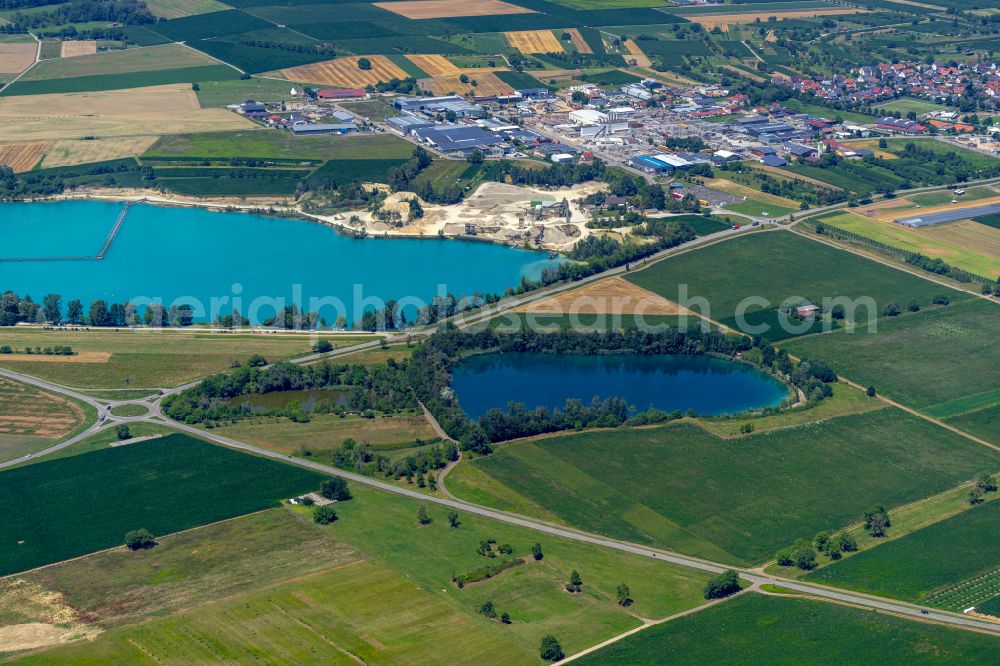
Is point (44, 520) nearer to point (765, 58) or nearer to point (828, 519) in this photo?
point (828, 519)

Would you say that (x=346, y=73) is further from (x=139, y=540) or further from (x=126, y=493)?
(x=139, y=540)

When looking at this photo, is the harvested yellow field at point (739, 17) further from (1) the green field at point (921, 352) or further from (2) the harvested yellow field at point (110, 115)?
(1) the green field at point (921, 352)

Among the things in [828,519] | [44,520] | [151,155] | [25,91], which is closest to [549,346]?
[828,519]

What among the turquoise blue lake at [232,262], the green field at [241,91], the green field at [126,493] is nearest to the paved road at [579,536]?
the green field at [126,493]

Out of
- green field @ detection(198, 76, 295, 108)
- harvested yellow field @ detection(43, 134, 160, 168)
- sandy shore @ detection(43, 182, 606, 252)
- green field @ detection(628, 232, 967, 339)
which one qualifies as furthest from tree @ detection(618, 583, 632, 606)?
green field @ detection(198, 76, 295, 108)

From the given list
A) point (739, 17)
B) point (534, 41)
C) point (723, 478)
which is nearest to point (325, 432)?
point (723, 478)
